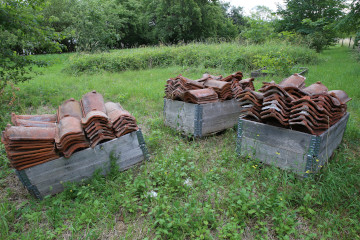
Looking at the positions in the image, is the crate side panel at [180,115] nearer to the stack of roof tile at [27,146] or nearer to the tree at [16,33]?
the stack of roof tile at [27,146]

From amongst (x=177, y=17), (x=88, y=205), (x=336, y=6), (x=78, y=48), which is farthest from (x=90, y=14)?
(x=336, y=6)

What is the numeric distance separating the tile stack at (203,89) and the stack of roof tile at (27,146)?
2.17 m

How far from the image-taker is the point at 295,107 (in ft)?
8.73

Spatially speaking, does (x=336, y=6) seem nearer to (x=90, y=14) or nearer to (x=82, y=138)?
(x=90, y=14)

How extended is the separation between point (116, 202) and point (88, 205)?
315 millimetres

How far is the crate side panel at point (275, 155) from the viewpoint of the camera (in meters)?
2.63

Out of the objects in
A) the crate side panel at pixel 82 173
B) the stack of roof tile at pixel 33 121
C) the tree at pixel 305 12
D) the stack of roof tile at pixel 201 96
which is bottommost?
the crate side panel at pixel 82 173

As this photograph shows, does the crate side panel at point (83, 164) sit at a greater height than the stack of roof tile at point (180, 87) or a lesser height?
lesser

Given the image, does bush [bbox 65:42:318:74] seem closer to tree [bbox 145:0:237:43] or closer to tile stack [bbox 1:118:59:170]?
tile stack [bbox 1:118:59:170]

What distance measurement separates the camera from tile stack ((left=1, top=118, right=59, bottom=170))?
7.91 feet

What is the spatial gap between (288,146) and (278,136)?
170 millimetres

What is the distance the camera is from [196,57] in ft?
37.2

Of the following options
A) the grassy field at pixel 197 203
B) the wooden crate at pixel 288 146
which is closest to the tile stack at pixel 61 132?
the grassy field at pixel 197 203

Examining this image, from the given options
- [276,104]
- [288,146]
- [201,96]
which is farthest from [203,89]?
[288,146]
